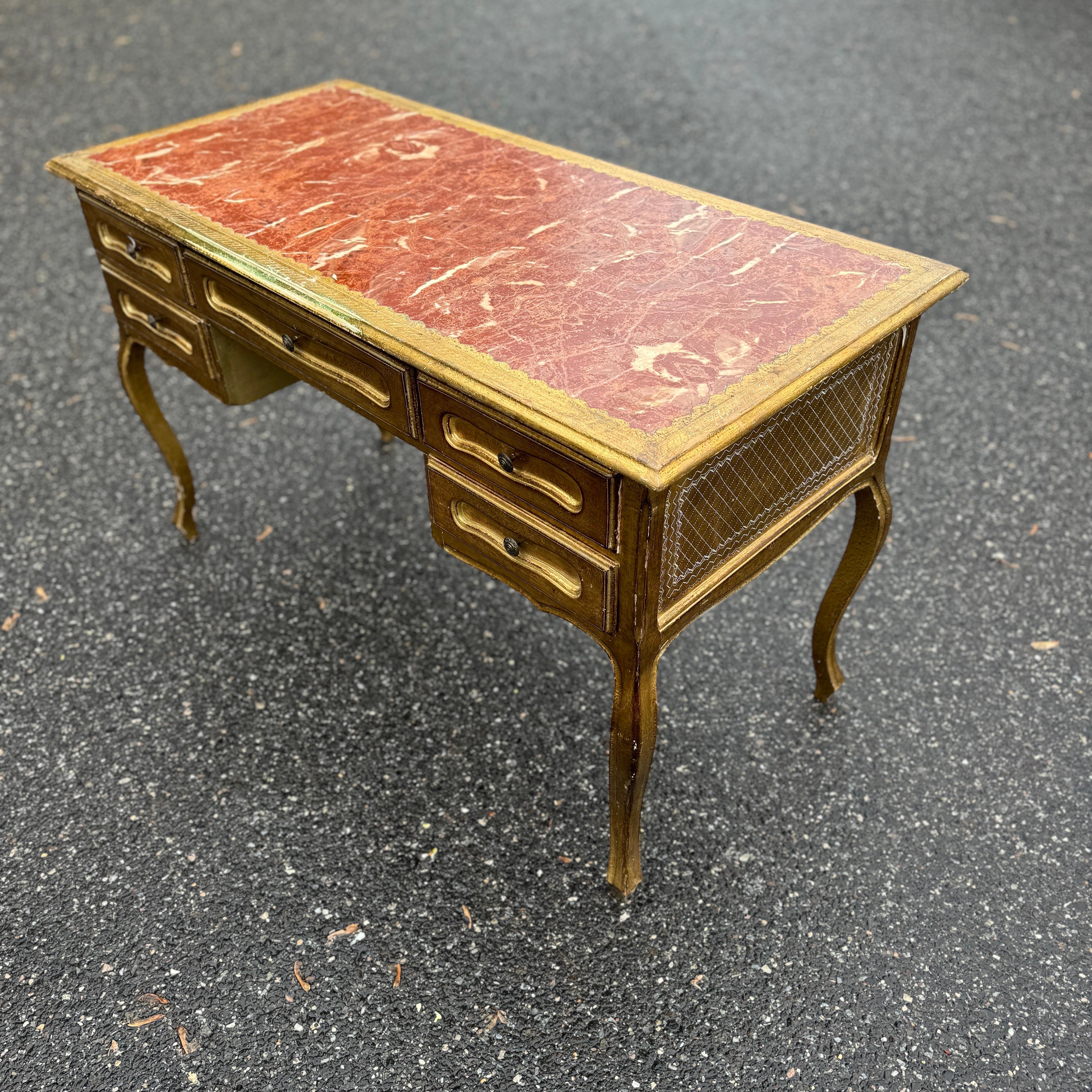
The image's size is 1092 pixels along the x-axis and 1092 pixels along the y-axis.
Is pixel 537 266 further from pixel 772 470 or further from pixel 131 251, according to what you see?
pixel 131 251

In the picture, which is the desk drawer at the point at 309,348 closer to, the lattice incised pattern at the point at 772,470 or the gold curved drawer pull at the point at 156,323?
the gold curved drawer pull at the point at 156,323

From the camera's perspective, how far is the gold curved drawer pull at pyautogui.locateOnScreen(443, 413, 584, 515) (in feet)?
5.13

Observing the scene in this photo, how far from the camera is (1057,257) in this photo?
4020 mm

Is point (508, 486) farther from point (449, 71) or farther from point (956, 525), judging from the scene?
point (449, 71)

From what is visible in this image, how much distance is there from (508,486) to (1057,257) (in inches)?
128

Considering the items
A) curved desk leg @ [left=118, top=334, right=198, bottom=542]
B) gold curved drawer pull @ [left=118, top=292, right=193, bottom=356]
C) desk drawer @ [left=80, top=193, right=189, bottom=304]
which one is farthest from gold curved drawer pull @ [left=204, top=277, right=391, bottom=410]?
curved desk leg @ [left=118, top=334, right=198, bottom=542]

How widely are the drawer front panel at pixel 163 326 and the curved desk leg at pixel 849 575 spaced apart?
4.58ft

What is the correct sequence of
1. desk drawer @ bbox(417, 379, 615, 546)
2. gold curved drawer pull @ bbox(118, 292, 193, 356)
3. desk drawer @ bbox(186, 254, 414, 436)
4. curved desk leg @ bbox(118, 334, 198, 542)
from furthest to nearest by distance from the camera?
curved desk leg @ bbox(118, 334, 198, 542), gold curved drawer pull @ bbox(118, 292, 193, 356), desk drawer @ bbox(186, 254, 414, 436), desk drawer @ bbox(417, 379, 615, 546)

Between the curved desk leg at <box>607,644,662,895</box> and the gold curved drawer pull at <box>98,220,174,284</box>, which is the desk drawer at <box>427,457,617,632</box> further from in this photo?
the gold curved drawer pull at <box>98,220,174,284</box>

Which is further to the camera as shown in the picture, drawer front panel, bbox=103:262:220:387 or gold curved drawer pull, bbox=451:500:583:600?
drawer front panel, bbox=103:262:220:387

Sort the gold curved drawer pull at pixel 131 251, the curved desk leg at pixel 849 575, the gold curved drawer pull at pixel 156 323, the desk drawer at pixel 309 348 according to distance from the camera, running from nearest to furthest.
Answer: the desk drawer at pixel 309 348 < the curved desk leg at pixel 849 575 < the gold curved drawer pull at pixel 131 251 < the gold curved drawer pull at pixel 156 323

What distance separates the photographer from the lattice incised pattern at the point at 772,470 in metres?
1.60

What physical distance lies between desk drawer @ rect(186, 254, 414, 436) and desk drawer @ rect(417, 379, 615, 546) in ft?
0.24

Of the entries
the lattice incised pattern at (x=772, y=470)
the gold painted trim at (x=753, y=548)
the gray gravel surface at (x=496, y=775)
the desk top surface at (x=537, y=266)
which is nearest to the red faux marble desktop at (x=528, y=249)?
the desk top surface at (x=537, y=266)
